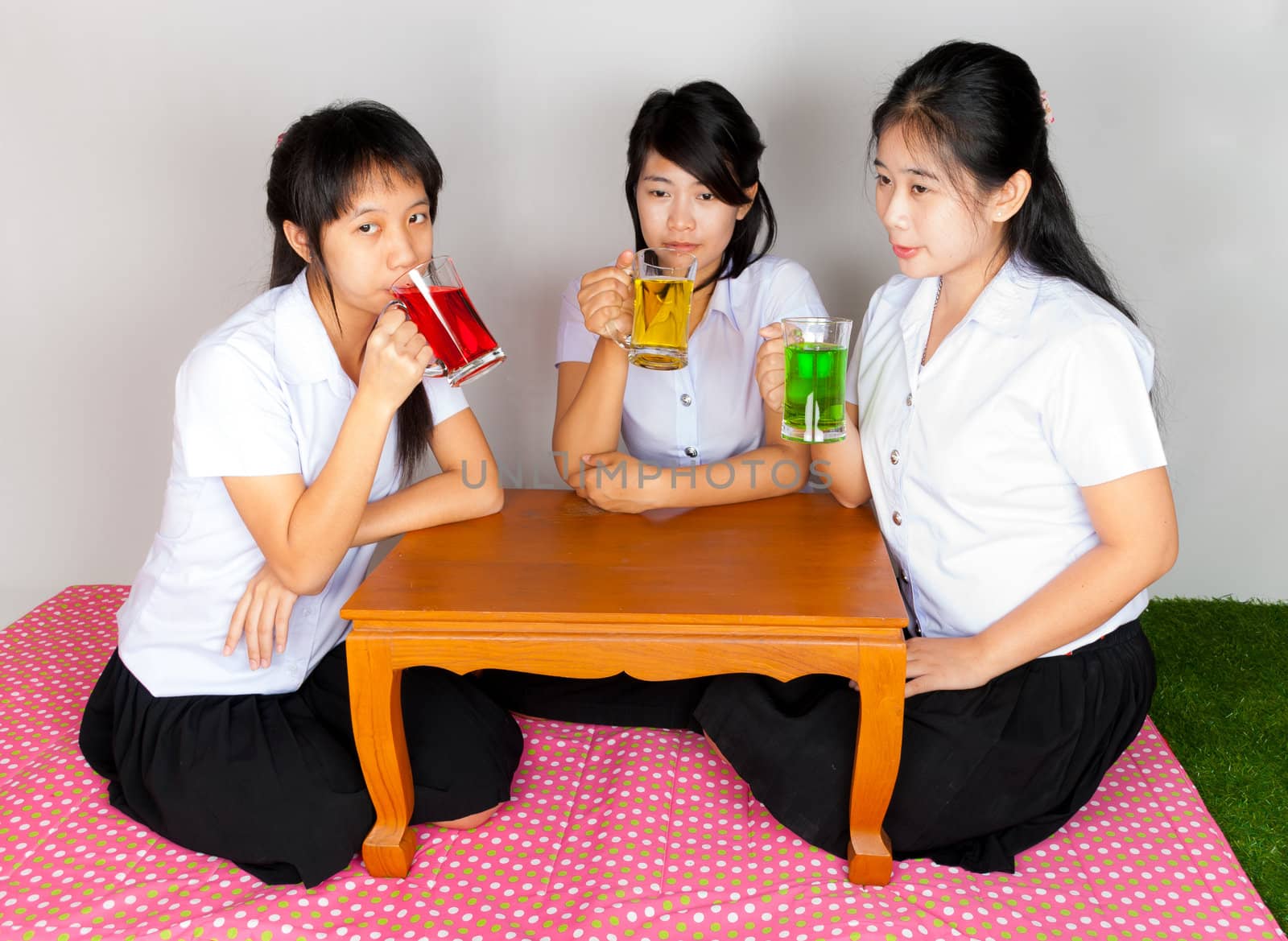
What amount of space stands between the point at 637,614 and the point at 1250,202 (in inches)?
84.2

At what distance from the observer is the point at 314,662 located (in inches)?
87.7

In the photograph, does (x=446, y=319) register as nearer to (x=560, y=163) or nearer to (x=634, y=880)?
(x=634, y=880)

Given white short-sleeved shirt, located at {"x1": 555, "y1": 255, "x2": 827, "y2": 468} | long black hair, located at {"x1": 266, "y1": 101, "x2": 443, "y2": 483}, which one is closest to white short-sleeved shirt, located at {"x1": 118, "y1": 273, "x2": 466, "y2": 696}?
long black hair, located at {"x1": 266, "y1": 101, "x2": 443, "y2": 483}

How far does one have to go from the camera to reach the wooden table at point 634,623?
1.76m

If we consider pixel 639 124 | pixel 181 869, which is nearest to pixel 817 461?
pixel 639 124

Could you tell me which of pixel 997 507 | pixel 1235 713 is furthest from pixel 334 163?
pixel 1235 713

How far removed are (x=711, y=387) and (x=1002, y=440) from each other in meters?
0.75

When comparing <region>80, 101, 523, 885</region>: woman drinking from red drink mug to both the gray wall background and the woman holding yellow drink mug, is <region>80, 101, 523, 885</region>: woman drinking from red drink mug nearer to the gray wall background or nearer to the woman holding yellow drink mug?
the woman holding yellow drink mug

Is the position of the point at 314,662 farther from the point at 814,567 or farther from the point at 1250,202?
the point at 1250,202

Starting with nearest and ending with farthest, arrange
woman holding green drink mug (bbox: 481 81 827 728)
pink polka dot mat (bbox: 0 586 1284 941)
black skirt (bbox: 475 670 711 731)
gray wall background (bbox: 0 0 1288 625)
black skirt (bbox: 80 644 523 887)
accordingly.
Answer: pink polka dot mat (bbox: 0 586 1284 941), black skirt (bbox: 80 644 523 887), woman holding green drink mug (bbox: 481 81 827 728), black skirt (bbox: 475 670 711 731), gray wall background (bbox: 0 0 1288 625)

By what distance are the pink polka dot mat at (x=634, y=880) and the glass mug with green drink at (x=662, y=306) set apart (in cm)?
84

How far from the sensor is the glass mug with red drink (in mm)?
1848

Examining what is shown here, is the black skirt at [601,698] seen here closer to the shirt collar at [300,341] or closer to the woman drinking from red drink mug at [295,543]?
the woman drinking from red drink mug at [295,543]

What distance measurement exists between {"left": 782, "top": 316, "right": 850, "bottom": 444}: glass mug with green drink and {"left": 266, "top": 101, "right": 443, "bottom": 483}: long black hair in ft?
2.43
